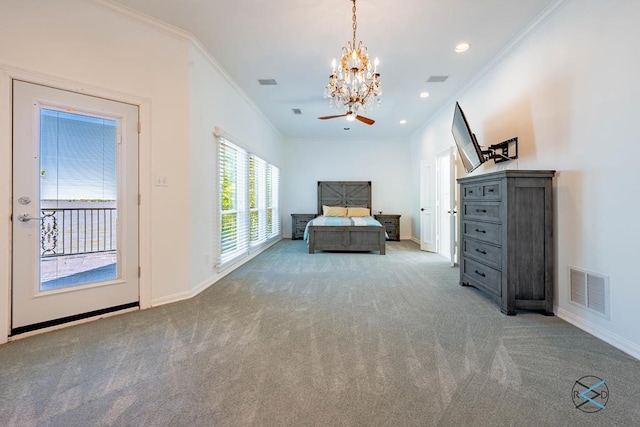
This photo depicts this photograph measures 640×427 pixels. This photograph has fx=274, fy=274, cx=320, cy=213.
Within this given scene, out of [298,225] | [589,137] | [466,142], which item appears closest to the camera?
[589,137]

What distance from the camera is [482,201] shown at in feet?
10.3

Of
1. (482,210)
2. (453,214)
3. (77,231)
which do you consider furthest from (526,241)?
(77,231)

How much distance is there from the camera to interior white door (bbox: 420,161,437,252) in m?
6.20

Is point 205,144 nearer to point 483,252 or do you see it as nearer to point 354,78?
point 354,78

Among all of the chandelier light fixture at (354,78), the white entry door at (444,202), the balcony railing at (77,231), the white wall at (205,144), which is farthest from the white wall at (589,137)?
the balcony railing at (77,231)

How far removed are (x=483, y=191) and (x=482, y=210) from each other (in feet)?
0.71

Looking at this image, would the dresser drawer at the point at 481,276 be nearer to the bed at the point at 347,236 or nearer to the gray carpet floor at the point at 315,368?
the gray carpet floor at the point at 315,368

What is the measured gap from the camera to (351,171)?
8.36 meters

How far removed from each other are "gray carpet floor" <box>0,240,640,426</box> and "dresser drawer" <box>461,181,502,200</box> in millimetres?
1172

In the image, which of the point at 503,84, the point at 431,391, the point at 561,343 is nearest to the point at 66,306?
the point at 431,391

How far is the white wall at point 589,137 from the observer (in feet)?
6.63

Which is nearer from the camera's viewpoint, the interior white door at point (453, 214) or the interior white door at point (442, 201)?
the interior white door at point (453, 214)

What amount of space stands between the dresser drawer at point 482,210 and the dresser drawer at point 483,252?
0.30 meters

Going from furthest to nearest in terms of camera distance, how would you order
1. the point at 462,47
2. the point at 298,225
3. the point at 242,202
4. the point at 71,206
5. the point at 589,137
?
1. the point at 298,225
2. the point at 242,202
3. the point at 462,47
4. the point at 71,206
5. the point at 589,137
